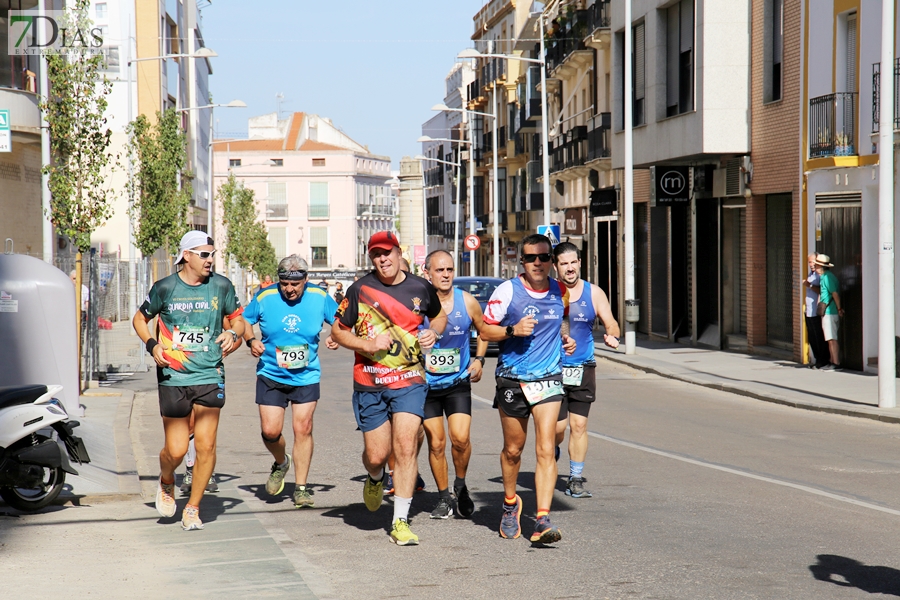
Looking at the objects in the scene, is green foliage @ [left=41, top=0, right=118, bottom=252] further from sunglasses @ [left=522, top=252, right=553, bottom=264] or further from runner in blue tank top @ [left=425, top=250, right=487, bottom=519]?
sunglasses @ [left=522, top=252, right=553, bottom=264]

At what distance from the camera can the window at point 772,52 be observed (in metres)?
24.3

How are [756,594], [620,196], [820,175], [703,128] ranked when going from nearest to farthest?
[756,594] → [820,175] → [703,128] → [620,196]

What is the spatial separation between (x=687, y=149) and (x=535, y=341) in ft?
63.2

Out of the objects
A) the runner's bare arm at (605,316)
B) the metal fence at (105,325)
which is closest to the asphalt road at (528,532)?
the runner's bare arm at (605,316)

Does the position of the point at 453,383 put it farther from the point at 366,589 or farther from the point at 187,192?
the point at 187,192

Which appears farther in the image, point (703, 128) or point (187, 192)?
point (187, 192)

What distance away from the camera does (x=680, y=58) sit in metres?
27.7

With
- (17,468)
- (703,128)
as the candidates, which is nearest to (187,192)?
A: (703,128)

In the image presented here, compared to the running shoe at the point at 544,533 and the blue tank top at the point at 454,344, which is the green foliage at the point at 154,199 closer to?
the blue tank top at the point at 454,344

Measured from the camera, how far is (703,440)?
1293 cm

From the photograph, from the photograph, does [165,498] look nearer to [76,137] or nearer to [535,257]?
[535,257]

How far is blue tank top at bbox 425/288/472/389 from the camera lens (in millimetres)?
8656

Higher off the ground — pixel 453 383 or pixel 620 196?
pixel 620 196

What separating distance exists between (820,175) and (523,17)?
4880 cm
